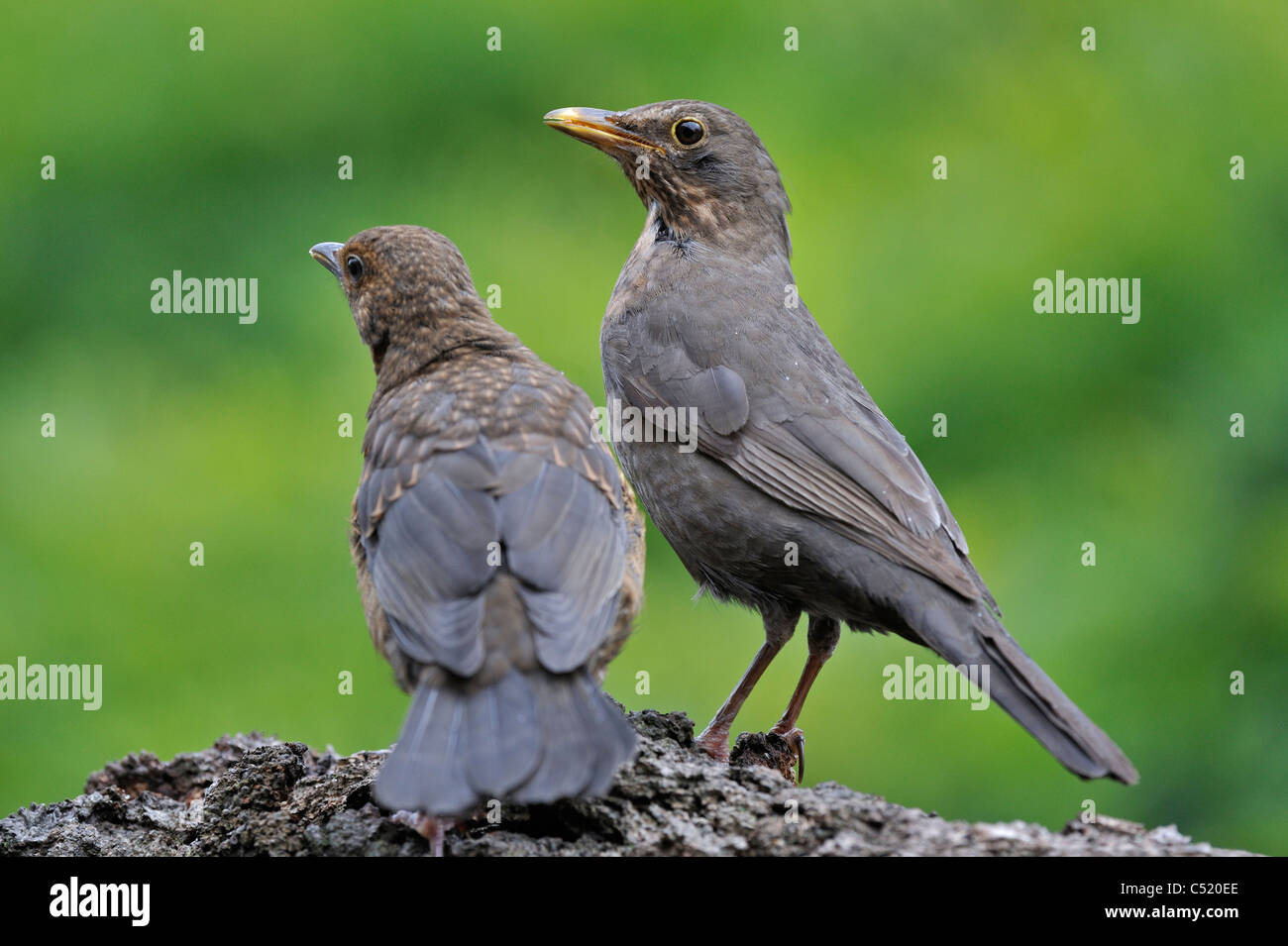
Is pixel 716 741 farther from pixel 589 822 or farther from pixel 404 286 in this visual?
pixel 404 286

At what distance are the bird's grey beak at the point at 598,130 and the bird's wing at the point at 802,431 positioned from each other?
2.69ft

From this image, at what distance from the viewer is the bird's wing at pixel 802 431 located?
17.4ft

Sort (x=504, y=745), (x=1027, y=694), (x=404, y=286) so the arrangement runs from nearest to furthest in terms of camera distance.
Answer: (x=504, y=745) < (x=1027, y=694) < (x=404, y=286)

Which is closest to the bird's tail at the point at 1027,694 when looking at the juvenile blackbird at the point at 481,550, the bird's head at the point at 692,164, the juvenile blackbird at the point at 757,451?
the juvenile blackbird at the point at 757,451

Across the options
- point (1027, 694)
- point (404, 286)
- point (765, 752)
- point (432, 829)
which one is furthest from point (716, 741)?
point (404, 286)

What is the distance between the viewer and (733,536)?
215 inches

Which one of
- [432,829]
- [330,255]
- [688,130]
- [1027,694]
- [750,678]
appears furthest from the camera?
[688,130]

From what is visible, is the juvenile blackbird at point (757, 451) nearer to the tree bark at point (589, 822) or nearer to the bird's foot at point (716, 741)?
the bird's foot at point (716, 741)

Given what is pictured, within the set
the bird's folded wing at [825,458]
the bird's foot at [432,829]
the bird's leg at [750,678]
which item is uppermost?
the bird's folded wing at [825,458]

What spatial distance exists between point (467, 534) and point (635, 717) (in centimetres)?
104

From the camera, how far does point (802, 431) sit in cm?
552

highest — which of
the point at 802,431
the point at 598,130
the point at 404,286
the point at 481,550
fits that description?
the point at 598,130

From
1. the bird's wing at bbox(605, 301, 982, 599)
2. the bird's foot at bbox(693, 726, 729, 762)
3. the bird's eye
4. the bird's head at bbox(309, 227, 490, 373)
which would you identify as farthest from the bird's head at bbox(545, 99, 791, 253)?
the bird's foot at bbox(693, 726, 729, 762)

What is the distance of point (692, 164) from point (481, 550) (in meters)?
2.80
